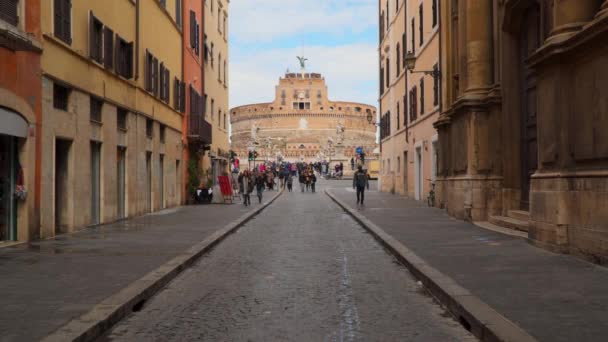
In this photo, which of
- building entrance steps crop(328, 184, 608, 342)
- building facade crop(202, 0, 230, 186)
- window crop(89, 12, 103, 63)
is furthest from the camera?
building facade crop(202, 0, 230, 186)

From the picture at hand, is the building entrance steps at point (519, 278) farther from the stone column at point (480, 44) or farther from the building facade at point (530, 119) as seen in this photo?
the stone column at point (480, 44)

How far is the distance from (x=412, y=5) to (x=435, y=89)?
7619 millimetres

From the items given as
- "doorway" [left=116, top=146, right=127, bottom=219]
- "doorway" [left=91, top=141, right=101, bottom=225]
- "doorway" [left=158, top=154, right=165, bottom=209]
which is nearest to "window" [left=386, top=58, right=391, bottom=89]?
"doorway" [left=158, top=154, right=165, bottom=209]

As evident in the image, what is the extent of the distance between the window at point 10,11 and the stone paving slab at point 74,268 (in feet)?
14.1

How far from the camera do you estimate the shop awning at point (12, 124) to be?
504 inches

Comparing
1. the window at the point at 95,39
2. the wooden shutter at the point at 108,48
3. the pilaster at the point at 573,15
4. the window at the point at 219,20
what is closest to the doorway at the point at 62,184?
the window at the point at 95,39

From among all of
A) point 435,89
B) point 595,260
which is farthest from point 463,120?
point 595,260

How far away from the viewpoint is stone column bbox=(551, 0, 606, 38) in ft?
37.0

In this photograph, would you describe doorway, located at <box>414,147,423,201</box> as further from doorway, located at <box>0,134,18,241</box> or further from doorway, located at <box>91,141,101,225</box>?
doorway, located at <box>0,134,18,241</box>

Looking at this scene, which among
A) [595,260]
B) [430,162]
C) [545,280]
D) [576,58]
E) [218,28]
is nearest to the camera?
[545,280]

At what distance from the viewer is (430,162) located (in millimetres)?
28516

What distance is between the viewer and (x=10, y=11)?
13234mm

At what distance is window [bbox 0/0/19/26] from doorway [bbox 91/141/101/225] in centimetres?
543

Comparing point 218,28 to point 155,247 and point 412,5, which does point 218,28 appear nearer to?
point 412,5
